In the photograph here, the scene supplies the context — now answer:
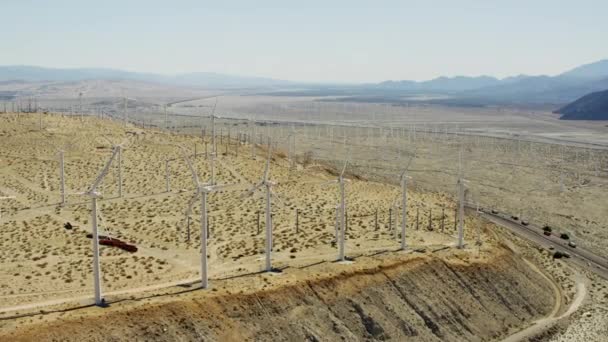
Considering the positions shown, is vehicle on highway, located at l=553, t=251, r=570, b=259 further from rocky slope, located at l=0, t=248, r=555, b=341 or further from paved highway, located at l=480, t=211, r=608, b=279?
rocky slope, located at l=0, t=248, r=555, b=341

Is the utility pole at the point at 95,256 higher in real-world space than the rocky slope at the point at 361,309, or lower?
higher

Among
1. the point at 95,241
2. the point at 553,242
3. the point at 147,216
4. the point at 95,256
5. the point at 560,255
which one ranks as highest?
the point at 95,241

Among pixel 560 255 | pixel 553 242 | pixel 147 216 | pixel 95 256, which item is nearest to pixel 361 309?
pixel 95 256

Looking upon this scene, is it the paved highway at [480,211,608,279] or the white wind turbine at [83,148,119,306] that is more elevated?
the white wind turbine at [83,148,119,306]

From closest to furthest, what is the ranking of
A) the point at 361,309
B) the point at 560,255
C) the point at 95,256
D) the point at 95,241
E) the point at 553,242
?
the point at 95,241
the point at 95,256
the point at 361,309
the point at 560,255
the point at 553,242

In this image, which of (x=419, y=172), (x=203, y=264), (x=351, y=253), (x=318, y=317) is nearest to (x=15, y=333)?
(x=203, y=264)

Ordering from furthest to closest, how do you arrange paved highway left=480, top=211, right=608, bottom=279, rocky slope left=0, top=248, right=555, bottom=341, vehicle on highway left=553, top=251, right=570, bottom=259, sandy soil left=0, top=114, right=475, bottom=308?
vehicle on highway left=553, top=251, right=570, bottom=259
paved highway left=480, top=211, right=608, bottom=279
sandy soil left=0, top=114, right=475, bottom=308
rocky slope left=0, top=248, right=555, bottom=341

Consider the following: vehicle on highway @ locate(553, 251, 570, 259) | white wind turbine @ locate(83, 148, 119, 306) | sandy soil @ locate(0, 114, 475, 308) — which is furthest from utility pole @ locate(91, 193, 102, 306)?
vehicle on highway @ locate(553, 251, 570, 259)

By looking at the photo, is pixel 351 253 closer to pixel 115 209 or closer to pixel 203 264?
pixel 203 264

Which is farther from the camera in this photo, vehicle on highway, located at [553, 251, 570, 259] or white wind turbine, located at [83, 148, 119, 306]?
vehicle on highway, located at [553, 251, 570, 259]

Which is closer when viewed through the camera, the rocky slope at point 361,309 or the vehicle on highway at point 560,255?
the rocky slope at point 361,309

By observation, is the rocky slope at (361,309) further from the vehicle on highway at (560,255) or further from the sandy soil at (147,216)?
the vehicle on highway at (560,255)

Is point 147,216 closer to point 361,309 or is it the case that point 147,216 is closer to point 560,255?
point 361,309

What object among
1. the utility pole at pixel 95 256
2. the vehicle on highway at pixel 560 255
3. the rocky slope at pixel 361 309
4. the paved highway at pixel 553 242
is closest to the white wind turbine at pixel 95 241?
the utility pole at pixel 95 256
